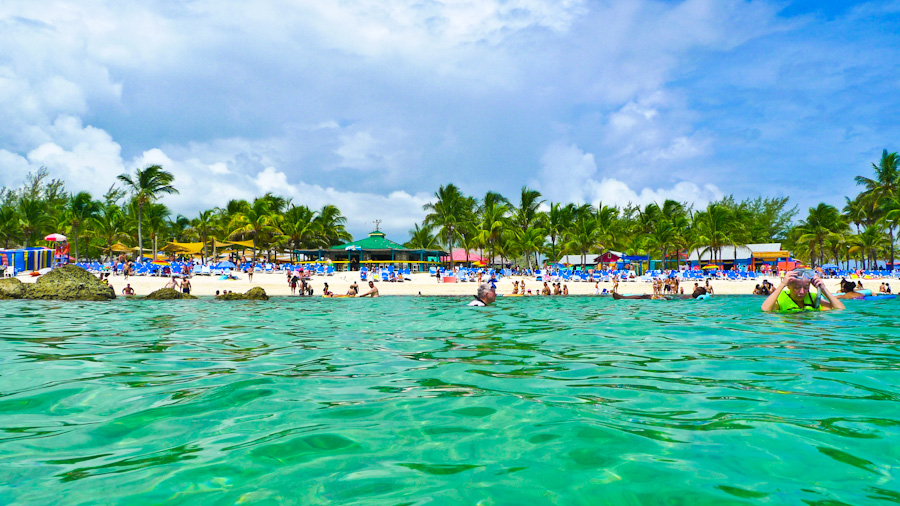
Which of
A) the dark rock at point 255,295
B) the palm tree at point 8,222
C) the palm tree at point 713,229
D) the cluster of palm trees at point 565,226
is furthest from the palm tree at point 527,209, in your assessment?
the palm tree at point 8,222

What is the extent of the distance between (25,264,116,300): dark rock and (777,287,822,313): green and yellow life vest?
63.2 ft

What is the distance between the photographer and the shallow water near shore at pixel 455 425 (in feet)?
5.95

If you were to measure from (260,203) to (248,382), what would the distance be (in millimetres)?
43285

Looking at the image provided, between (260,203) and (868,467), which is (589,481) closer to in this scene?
(868,467)

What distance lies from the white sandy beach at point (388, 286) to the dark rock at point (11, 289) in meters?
7.06

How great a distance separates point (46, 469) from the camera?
6.65ft

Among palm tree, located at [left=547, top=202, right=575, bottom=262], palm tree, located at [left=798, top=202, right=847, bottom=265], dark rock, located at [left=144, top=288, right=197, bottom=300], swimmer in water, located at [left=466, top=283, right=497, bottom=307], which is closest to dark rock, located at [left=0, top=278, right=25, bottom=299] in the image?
dark rock, located at [left=144, top=288, right=197, bottom=300]

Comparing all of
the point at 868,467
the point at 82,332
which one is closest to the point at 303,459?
the point at 868,467

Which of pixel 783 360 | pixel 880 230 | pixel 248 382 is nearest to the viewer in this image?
pixel 248 382

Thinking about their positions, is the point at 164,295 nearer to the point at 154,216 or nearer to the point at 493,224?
the point at 493,224

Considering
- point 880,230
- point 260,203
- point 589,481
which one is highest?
point 260,203

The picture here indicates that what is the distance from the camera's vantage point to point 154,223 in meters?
41.3

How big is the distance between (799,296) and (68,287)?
20134 mm

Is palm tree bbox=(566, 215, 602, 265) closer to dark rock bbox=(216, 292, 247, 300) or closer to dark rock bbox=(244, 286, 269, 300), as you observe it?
dark rock bbox=(244, 286, 269, 300)
